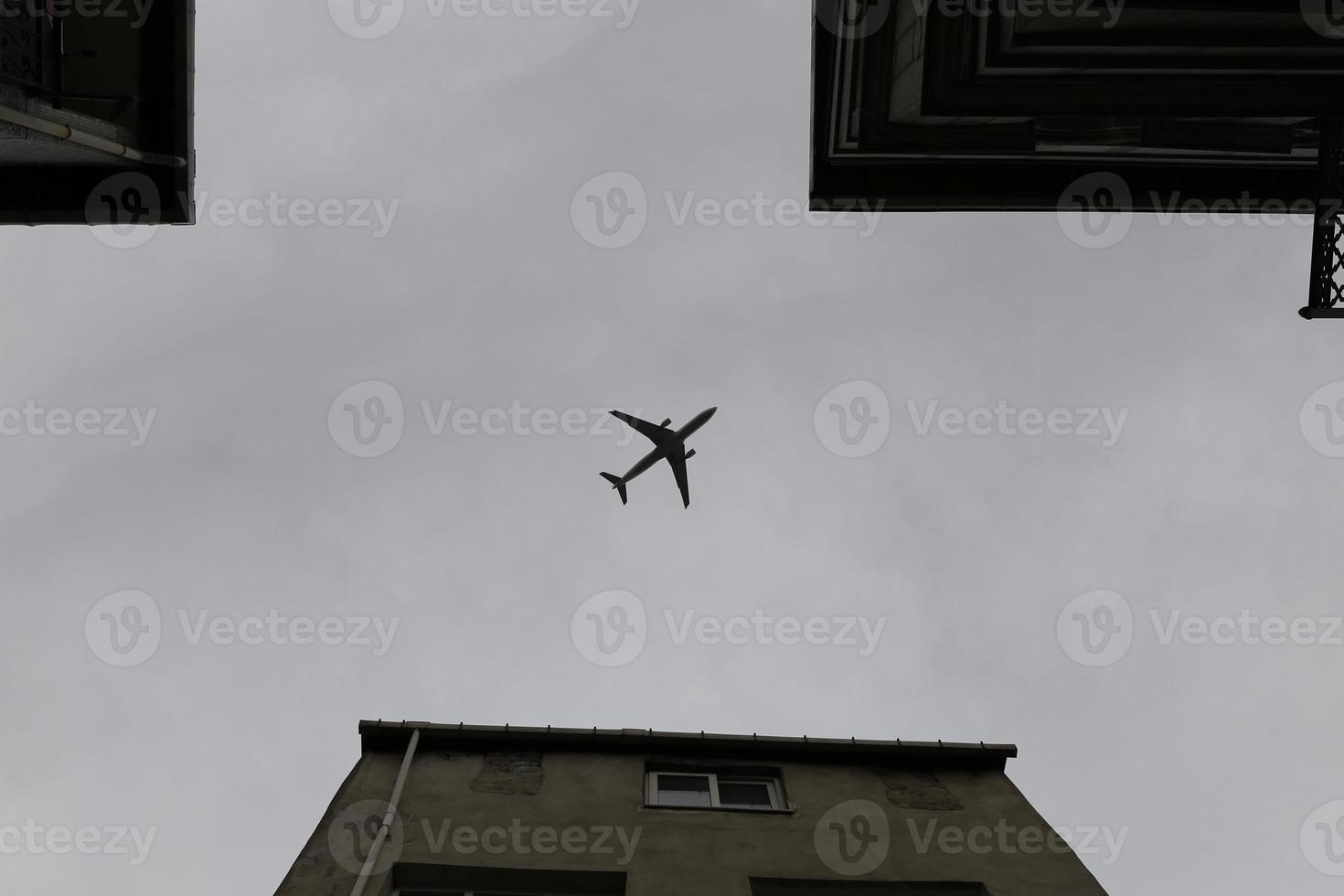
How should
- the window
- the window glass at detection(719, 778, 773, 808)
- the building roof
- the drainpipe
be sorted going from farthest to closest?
the building roof → the window glass at detection(719, 778, 773, 808) → the window → the drainpipe

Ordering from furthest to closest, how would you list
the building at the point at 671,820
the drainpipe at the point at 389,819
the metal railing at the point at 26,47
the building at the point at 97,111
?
the building at the point at 97,111 < the metal railing at the point at 26,47 < the building at the point at 671,820 < the drainpipe at the point at 389,819

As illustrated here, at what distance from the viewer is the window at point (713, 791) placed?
14070 millimetres

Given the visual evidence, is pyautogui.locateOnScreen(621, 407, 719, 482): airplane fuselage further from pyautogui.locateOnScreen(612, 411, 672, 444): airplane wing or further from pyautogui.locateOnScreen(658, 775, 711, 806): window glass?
pyautogui.locateOnScreen(658, 775, 711, 806): window glass

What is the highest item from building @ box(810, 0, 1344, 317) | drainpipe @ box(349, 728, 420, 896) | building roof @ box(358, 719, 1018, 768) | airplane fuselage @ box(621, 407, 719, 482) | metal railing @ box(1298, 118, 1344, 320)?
airplane fuselage @ box(621, 407, 719, 482)

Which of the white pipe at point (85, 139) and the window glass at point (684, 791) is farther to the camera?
the window glass at point (684, 791)

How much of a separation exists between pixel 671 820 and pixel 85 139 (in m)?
13.3

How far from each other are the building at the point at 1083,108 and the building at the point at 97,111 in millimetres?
11428

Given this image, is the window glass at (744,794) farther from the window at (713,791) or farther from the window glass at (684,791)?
the window glass at (684,791)

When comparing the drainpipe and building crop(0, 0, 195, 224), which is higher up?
building crop(0, 0, 195, 224)

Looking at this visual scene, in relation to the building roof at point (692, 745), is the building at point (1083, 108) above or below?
above

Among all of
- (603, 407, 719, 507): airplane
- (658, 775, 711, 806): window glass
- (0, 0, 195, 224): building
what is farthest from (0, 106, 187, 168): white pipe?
(603, 407, 719, 507): airplane

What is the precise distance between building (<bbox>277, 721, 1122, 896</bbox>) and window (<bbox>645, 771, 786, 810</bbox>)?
3 centimetres

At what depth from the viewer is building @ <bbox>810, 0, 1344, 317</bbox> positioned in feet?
46.4

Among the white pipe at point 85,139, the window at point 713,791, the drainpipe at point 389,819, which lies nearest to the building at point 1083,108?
the window at point 713,791
